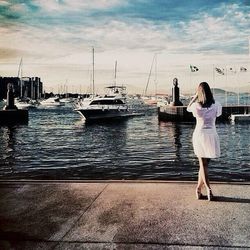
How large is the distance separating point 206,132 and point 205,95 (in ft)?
1.71

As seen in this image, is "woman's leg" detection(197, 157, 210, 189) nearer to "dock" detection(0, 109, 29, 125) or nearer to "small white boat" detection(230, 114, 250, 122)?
"small white boat" detection(230, 114, 250, 122)

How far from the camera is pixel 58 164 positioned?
703 inches

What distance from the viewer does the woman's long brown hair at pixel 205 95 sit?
5.05 meters

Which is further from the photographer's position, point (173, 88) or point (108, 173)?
point (173, 88)

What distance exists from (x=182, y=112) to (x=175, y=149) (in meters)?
27.1

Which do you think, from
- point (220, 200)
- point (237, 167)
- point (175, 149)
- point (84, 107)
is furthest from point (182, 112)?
point (220, 200)

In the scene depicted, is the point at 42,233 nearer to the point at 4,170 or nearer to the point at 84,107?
the point at 4,170

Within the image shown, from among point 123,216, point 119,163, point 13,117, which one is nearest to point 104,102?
point 13,117

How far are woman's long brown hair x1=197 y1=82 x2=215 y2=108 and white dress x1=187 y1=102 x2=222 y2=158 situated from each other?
0.05m

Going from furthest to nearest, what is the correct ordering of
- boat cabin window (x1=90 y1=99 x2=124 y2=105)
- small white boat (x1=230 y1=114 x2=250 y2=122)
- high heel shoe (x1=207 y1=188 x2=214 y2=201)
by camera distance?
boat cabin window (x1=90 y1=99 x2=124 y2=105) < small white boat (x1=230 y1=114 x2=250 y2=122) < high heel shoe (x1=207 y1=188 x2=214 y2=201)

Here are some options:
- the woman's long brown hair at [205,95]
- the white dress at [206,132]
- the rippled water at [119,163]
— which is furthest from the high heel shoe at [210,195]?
the rippled water at [119,163]

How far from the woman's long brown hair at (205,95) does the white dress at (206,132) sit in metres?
0.05

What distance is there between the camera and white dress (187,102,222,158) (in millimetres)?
5098

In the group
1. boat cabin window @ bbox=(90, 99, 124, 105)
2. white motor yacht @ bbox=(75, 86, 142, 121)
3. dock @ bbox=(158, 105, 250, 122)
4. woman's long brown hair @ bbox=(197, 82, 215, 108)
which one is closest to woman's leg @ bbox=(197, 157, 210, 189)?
woman's long brown hair @ bbox=(197, 82, 215, 108)
